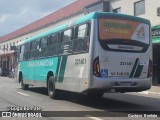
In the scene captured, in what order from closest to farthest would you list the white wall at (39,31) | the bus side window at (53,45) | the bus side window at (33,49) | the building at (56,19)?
the bus side window at (53,45) → the bus side window at (33,49) → the building at (56,19) → the white wall at (39,31)

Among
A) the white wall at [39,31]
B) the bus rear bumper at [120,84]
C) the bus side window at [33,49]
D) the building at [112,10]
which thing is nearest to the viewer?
the bus rear bumper at [120,84]

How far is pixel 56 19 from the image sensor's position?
43.1m

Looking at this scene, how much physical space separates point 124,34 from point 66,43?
271 centimetres

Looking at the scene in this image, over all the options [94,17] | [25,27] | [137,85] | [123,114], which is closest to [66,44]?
[94,17]

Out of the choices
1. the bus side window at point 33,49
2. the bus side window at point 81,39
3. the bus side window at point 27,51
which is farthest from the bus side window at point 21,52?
the bus side window at point 81,39

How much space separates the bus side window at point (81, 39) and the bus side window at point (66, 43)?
518 mm

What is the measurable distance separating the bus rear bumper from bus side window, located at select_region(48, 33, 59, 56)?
13.2ft

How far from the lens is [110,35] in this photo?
468 inches

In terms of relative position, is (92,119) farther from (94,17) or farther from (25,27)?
(25,27)

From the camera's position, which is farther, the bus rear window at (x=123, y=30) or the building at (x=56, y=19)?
the building at (x=56, y=19)

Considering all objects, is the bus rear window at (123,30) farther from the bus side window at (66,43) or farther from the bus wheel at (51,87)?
the bus wheel at (51,87)

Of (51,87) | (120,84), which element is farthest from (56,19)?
(120,84)

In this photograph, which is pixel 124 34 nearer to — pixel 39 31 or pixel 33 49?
pixel 33 49

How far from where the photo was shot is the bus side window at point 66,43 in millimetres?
13450
